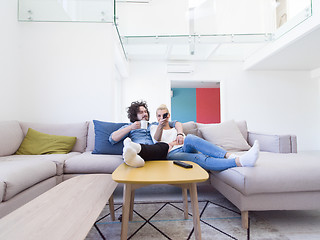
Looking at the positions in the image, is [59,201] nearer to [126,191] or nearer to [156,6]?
[126,191]

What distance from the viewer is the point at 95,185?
1213mm

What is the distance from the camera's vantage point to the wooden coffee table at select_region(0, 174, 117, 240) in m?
0.64

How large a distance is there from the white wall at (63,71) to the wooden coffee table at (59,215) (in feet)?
6.30

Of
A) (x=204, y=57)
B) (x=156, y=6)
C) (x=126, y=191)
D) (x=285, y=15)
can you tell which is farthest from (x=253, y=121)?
(x=126, y=191)

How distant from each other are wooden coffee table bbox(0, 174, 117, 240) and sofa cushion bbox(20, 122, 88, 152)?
132 centimetres

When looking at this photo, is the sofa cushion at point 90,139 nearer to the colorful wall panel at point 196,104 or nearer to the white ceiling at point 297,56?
the white ceiling at point 297,56

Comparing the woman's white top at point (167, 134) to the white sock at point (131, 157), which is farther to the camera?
the woman's white top at point (167, 134)

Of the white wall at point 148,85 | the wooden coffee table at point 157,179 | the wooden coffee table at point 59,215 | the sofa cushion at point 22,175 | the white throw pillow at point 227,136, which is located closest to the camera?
the wooden coffee table at point 59,215

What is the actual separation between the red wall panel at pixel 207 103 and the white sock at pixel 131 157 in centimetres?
706

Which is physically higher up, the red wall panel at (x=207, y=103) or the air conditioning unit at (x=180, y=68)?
the air conditioning unit at (x=180, y=68)

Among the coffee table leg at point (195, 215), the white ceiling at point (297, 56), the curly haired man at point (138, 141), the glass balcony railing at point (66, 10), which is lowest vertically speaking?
the coffee table leg at point (195, 215)

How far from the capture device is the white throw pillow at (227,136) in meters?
2.37

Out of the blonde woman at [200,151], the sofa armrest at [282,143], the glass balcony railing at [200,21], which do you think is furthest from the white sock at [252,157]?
the glass balcony railing at [200,21]

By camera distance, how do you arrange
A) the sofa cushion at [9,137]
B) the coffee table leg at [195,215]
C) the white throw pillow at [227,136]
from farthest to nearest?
the white throw pillow at [227,136]
the sofa cushion at [9,137]
the coffee table leg at [195,215]
